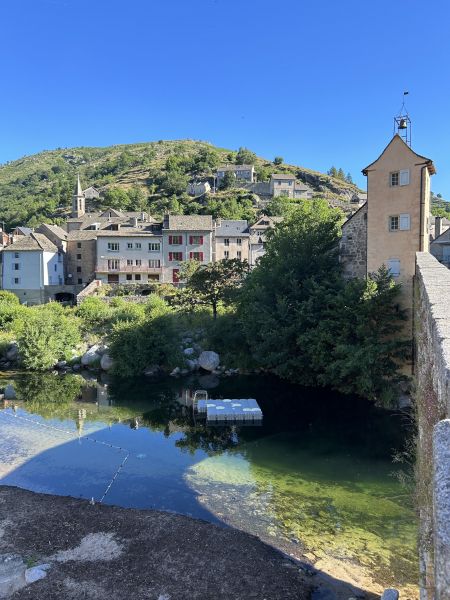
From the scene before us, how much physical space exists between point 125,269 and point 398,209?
36.2 metres

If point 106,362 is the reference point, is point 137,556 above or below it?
below

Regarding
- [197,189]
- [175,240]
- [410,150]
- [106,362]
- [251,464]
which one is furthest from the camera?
[197,189]

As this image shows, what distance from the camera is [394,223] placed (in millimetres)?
23719

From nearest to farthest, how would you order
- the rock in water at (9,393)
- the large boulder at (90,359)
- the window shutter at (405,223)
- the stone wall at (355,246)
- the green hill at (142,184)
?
the window shutter at (405,223), the rock in water at (9,393), the stone wall at (355,246), the large boulder at (90,359), the green hill at (142,184)

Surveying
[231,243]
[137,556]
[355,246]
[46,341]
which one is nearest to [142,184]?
[231,243]

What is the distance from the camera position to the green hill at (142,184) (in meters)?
92.6

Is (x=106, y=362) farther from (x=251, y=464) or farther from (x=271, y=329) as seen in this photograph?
(x=251, y=464)

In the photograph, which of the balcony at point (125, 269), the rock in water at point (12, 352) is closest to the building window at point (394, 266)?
the rock in water at point (12, 352)

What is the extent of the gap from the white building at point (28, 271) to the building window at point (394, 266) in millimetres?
38218

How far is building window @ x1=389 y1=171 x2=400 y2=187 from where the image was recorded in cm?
2350

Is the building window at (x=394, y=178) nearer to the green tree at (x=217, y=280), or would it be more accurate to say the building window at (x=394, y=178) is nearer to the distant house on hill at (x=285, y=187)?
the green tree at (x=217, y=280)

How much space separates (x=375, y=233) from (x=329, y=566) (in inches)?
703

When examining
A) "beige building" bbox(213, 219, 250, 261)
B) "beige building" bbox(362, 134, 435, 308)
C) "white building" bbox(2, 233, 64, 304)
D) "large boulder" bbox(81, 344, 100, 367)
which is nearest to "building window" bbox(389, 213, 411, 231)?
"beige building" bbox(362, 134, 435, 308)

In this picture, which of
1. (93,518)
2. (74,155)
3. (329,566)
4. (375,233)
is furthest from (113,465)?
(74,155)
